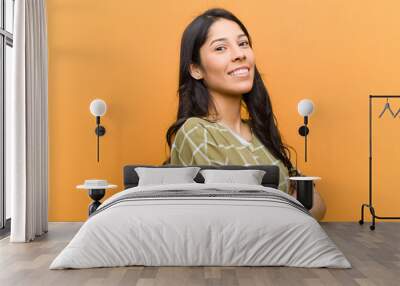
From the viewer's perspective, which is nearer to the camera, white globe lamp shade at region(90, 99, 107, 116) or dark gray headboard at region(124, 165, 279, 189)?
dark gray headboard at region(124, 165, 279, 189)

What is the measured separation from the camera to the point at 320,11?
22.0 feet

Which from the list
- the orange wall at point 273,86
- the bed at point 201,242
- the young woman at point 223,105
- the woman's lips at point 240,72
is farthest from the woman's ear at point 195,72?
the bed at point 201,242

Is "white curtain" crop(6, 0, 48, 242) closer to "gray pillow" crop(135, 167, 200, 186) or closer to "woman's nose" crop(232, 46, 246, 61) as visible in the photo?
"gray pillow" crop(135, 167, 200, 186)

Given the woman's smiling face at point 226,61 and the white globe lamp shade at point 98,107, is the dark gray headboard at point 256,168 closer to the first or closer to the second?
the white globe lamp shade at point 98,107

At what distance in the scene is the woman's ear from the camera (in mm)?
6562

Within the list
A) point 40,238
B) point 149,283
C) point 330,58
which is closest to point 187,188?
point 149,283

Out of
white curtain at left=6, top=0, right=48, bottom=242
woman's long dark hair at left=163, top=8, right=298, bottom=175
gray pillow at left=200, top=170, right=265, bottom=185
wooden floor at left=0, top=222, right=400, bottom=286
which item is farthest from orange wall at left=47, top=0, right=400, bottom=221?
wooden floor at left=0, top=222, right=400, bottom=286

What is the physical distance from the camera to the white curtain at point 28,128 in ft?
18.1

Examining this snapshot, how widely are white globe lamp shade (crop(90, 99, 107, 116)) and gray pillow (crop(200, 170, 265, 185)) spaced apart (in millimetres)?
1470

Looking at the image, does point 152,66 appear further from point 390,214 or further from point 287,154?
point 390,214

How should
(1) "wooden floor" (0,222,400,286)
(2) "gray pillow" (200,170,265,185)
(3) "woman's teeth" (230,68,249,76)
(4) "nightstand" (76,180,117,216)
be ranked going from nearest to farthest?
(1) "wooden floor" (0,222,400,286) < (2) "gray pillow" (200,170,265,185) < (4) "nightstand" (76,180,117,216) < (3) "woman's teeth" (230,68,249,76)

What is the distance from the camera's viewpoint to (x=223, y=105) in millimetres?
6609

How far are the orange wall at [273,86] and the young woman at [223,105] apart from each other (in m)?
0.14

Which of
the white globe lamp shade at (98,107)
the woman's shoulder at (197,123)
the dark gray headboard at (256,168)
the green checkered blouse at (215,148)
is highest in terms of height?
the white globe lamp shade at (98,107)
